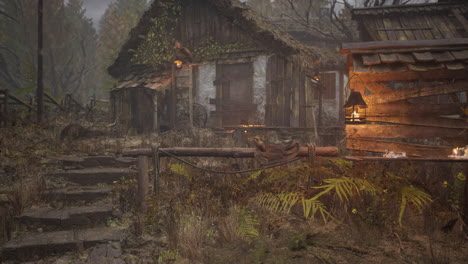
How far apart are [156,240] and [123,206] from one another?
119cm

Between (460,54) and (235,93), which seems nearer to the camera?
(460,54)

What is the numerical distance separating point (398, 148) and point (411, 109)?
58 centimetres

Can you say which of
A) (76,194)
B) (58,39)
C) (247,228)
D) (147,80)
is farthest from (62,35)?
(247,228)

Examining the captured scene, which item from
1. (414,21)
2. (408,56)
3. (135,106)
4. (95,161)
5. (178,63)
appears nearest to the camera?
(408,56)

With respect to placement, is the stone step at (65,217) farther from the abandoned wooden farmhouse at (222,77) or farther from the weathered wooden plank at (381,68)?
the abandoned wooden farmhouse at (222,77)

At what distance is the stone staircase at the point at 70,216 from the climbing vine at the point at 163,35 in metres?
8.67

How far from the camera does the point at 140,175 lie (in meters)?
4.31

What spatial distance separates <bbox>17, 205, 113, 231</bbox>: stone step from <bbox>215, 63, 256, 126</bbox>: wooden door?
8.58 metres

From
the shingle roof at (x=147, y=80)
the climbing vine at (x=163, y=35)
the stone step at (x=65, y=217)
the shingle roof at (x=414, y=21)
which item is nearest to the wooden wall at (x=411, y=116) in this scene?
the stone step at (x=65, y=217)

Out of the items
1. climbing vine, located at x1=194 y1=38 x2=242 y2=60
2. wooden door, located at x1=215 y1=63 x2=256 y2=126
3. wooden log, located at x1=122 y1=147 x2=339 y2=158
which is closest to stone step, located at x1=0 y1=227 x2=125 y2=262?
wooden log, located at x1=122 y1=147 x2=339 y2=158

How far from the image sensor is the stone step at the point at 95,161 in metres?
5.99

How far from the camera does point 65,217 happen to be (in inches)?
165

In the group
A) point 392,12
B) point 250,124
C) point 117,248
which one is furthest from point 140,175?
point 392,12

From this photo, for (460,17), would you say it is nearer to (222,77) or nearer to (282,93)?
(282,93)
